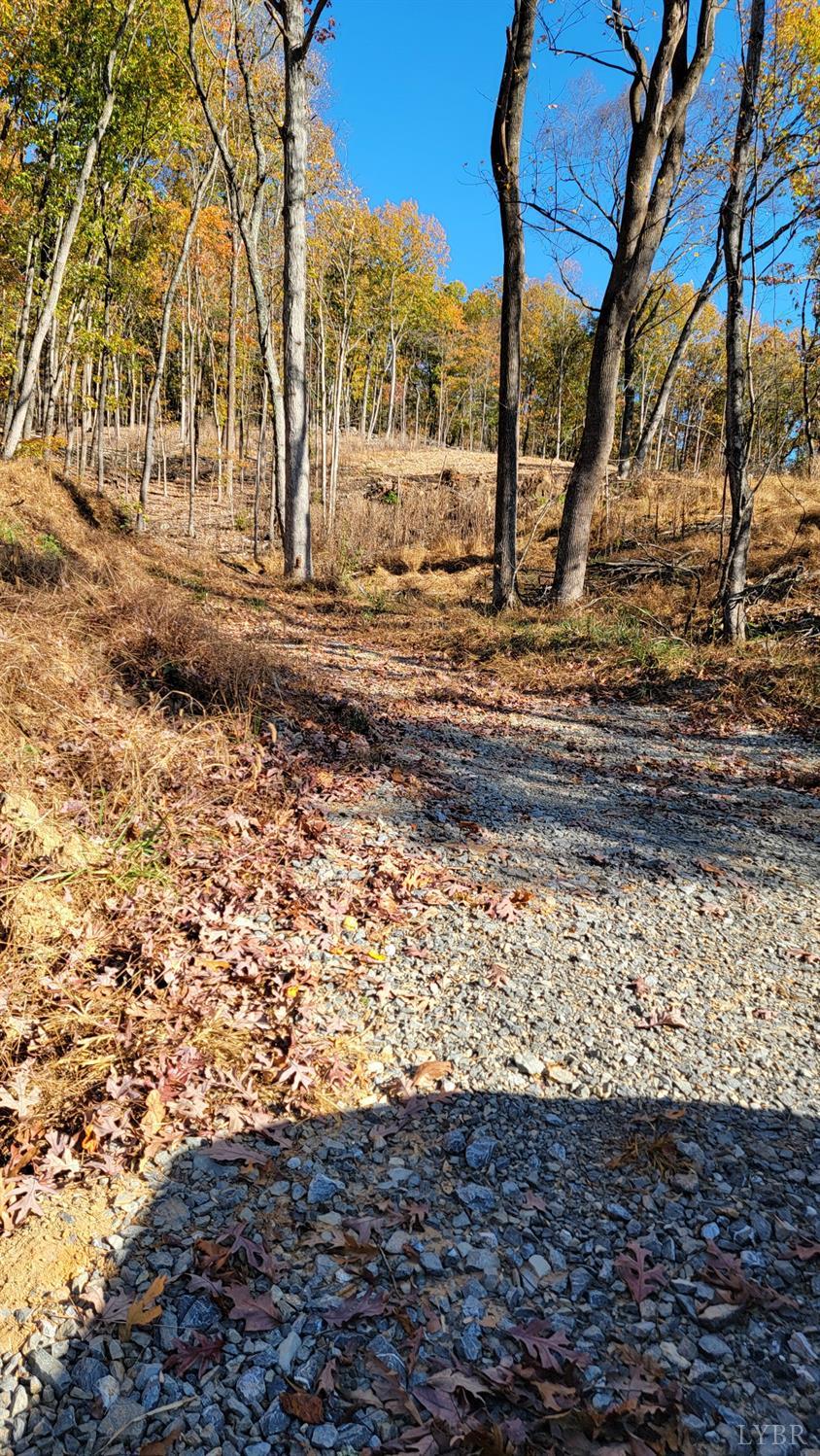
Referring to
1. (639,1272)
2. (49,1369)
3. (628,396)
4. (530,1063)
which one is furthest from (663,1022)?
(628,396)

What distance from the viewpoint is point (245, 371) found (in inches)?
1238

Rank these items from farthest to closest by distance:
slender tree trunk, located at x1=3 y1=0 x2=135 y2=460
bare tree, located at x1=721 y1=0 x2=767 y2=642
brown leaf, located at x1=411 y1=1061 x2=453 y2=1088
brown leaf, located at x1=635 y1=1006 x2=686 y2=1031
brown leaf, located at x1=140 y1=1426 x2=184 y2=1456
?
slender tree trunk, located at x1=3 y1=0 x2=135 y2=460
bare tree, located at x1=721 y1=0 x2=767 y2=642
brown leaf, located at x1=635 y1=1006 x2=686 y2=1031
brown leaf, located at x1=411 y1=1061 x2=453 y2=1088
brown leaf, located at x1=140 y1=1426 x2=184 y2=1456

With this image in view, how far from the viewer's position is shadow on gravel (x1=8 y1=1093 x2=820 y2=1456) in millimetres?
→ 1664

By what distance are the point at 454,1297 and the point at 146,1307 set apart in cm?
80

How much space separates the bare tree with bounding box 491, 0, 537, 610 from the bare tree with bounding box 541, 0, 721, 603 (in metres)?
0.94

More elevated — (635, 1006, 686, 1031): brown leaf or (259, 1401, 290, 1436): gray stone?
(635, 1006, 686, 1031): brown leaf

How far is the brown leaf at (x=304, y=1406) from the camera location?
167 centimetres

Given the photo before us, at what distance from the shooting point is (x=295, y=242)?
41.1 feet

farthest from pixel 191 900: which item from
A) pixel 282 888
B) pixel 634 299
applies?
pixel 634 299

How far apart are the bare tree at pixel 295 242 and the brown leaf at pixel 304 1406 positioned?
13.1 m

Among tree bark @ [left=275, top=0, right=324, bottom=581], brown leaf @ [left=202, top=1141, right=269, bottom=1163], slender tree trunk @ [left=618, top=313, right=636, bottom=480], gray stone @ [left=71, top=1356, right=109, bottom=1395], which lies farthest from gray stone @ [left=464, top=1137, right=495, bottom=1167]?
slender tree trunk @ [left=618, top=313, right=636, bottom=480]

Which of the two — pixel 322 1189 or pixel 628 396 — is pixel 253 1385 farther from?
pixel 628 396

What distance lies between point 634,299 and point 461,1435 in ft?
38.8

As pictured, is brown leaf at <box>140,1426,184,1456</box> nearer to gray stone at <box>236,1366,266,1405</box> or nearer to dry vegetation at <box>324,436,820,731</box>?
gray stone at <box>236,1366,266,1405</box>
